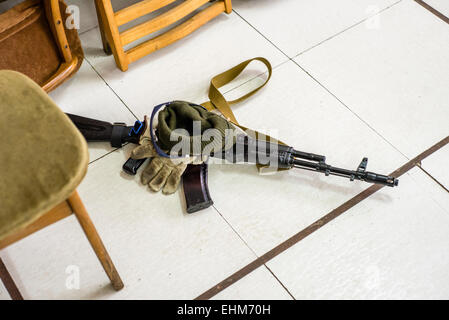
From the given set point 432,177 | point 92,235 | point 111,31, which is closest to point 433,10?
point 432,177

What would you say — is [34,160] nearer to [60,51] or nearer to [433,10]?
[60,51]

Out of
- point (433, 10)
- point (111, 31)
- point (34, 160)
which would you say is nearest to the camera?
point (34, 160)

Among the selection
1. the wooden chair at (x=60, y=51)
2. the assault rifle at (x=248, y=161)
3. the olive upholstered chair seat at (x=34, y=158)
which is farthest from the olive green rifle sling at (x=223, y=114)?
the olive upholstered chair seat at (x=34, y=158)

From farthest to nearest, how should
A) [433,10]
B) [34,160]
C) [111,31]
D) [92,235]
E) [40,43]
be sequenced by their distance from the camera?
1. [433,10]
2. [111,31]
3. [40,43]
4. [92,235]
5. [34,160]

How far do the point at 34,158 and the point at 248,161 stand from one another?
819 mm

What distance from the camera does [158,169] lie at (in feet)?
5.55

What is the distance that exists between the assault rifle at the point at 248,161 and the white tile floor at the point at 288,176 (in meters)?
0.05

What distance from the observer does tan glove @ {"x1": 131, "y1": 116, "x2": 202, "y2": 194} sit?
5.50ft

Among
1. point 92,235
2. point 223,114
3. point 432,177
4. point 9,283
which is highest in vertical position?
point 92,235

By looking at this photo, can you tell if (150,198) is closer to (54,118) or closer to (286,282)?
(286,282)

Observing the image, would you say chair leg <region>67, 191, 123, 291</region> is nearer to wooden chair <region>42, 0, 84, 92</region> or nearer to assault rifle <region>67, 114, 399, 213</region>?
assault rifle <region>67, 114, 399, 213</region>

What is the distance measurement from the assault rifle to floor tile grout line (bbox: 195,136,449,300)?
0.09 meters
